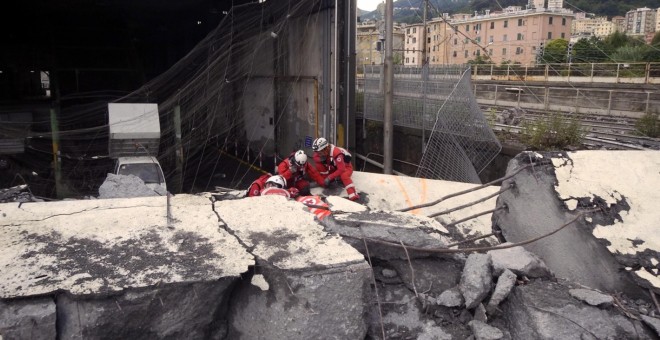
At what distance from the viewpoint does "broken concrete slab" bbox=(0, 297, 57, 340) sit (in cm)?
261

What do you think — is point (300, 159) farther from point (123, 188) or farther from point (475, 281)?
point (475, 281)

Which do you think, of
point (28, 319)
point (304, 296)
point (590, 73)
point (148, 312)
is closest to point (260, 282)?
point (304, 296)

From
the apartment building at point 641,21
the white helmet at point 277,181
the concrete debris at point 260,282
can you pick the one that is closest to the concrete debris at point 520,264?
the concrete debris at point 260,282

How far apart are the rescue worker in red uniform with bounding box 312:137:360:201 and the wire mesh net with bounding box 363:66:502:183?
200cm

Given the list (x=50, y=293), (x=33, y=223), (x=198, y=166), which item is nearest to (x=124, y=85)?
(x=198, y=166)

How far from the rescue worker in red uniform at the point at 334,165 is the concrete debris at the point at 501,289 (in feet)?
12.2

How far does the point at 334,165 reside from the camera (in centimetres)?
805

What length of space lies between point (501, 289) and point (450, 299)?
315 millimetres

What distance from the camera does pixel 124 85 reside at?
1318 cm

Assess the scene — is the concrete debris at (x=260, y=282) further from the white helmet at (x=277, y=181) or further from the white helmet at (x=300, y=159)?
the white helmet at (x=300, y=159)

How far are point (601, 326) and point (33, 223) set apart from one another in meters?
3.63

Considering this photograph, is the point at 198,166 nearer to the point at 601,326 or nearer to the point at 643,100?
the point at 601,326

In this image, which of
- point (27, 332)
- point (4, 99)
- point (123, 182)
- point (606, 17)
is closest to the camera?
point (27, 332)

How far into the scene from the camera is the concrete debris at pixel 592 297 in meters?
3.14
